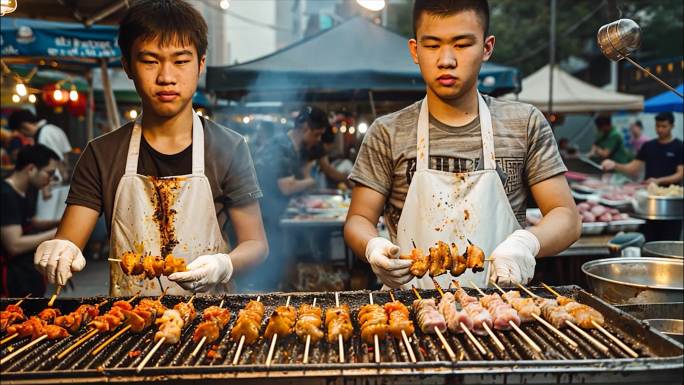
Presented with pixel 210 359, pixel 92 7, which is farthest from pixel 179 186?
pixel 92 7

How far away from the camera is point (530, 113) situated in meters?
3.66

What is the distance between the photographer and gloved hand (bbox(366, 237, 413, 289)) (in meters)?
2.98

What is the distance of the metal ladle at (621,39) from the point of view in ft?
10.5

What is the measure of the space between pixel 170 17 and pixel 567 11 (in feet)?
109

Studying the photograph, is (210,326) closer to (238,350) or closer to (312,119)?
(238,350)

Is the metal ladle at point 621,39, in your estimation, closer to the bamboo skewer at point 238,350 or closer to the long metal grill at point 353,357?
the long metal grill at point 353,357

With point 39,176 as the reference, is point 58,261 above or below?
below

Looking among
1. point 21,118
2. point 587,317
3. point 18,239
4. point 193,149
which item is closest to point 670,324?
point 587,317

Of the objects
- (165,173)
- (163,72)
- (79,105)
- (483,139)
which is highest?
(79,105)

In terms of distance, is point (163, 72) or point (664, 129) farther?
point (664, 129)

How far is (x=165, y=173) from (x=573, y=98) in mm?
16486

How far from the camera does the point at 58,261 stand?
3111 millimetres

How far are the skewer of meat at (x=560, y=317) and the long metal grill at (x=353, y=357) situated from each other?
0.11 ft

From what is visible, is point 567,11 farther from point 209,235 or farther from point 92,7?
point 209,235
